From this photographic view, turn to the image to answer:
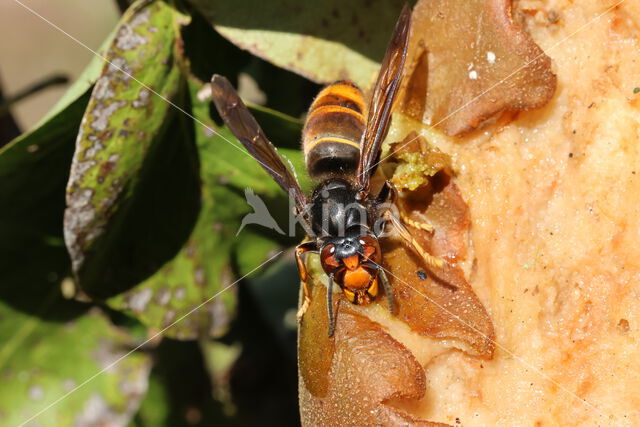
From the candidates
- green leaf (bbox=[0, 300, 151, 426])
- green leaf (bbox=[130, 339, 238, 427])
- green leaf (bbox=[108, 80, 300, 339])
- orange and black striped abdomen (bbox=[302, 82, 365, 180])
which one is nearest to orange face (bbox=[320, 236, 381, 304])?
orange and black striped abdomen (bbox=[302, 82, 365, 180])

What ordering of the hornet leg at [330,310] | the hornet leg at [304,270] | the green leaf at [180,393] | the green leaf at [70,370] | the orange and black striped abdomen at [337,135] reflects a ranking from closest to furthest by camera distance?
the hornet leg at [330,310]
the hornet leg at [304,270]
the orange and black striped abdomen at [337,135]
the green leaf at [70,370]
the green leaf at [180,393]

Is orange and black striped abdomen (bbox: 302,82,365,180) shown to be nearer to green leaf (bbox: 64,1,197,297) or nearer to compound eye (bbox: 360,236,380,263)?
compound eye (bbox: 360,236,380,263)

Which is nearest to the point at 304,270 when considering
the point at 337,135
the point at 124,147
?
the point at 337,135

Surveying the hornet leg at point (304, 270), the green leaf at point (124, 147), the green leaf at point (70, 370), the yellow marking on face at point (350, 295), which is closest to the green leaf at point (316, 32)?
the green leaf at point (124, 147)

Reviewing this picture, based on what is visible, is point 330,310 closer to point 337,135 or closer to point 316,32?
point 337,135

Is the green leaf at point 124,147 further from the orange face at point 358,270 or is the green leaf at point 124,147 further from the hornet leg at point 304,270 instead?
the orange face at point 358,270

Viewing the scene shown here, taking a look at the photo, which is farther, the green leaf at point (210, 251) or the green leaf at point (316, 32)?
the green leaf at point (210, 251)

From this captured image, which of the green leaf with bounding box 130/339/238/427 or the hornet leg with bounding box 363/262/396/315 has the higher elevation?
the green leaf with bounding box 130/339/238/427
